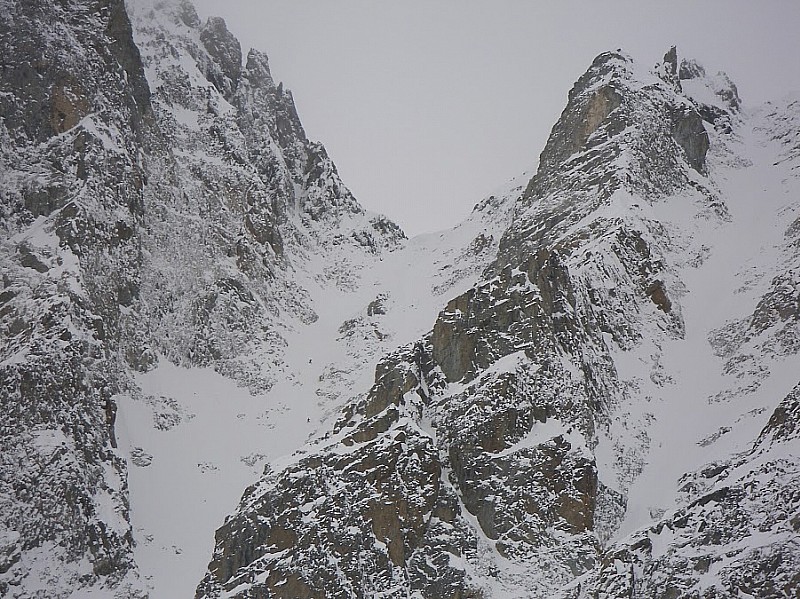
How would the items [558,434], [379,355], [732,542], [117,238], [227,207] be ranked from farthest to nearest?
1. [227,207]
2. [379,355]
3. [117,238]
4. [558,434]
5. [732,542]

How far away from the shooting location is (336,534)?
65.2 meters

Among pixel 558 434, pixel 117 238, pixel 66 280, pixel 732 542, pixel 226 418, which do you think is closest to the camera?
pixel 732 542

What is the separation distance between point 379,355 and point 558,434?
3750 centimetres

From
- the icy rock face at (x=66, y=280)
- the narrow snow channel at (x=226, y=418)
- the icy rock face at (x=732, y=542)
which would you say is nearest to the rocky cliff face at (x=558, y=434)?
the icy rock face at (x=732, y=542)

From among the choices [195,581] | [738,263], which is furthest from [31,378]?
[738,263]

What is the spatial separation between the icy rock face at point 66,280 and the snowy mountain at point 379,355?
0.88 feet

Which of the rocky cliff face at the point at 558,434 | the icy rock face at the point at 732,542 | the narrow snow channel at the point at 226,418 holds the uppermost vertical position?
the narrow snow channel at the point at 226,418

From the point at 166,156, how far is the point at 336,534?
6818 centimetres

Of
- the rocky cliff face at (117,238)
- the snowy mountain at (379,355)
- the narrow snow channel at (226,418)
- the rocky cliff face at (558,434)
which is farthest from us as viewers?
the narrow snow channel at (226,418)

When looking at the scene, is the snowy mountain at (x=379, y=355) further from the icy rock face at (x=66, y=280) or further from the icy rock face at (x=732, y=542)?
the icy rock face at (x=66, y=280)

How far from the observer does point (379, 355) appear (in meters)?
A: 104

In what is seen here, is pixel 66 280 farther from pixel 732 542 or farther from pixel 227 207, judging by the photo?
pixel 732 542

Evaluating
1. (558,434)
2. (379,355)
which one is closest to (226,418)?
(379,355)

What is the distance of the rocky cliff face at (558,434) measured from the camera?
62.9 meters
